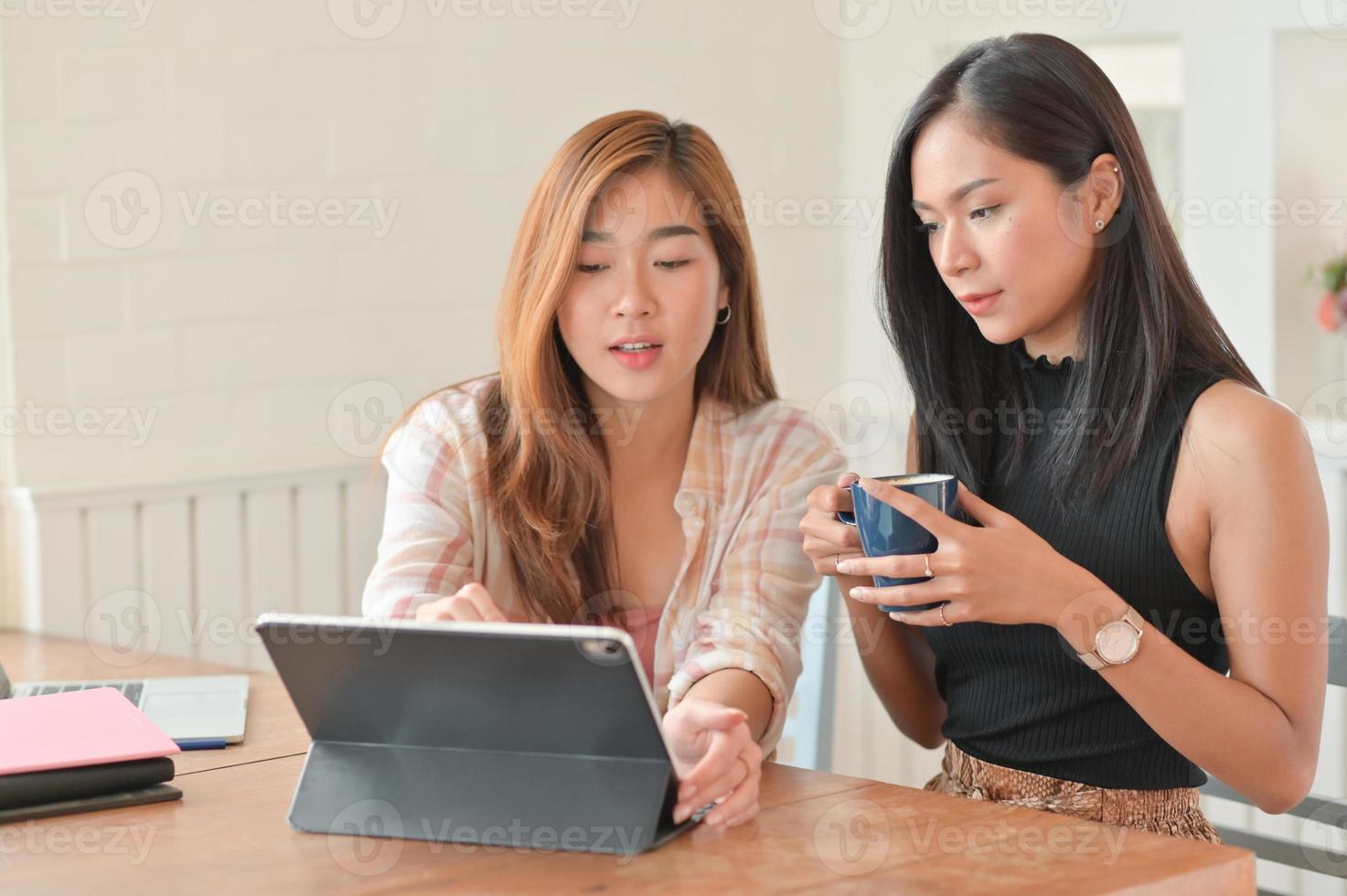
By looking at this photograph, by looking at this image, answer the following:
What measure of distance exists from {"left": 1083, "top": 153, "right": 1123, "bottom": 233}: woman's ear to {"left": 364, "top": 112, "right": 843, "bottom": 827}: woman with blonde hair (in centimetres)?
50

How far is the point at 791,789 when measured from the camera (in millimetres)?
1404

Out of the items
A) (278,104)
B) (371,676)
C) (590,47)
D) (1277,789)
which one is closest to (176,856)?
(371,676)

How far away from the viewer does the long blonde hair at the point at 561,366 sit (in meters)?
1.86

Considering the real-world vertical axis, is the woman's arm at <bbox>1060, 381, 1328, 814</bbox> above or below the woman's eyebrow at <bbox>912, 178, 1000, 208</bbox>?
below

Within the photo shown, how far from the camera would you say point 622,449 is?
202 cm

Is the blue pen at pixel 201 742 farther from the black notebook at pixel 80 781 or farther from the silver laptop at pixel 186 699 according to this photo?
the black notebook at pixel 80 781

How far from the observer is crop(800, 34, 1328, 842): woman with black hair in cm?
150

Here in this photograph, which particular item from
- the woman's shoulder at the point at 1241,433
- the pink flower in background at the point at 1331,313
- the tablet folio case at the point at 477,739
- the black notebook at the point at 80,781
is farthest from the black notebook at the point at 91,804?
the pink flower in background at the point at 1331,313

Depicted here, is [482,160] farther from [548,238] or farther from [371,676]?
[371,676]

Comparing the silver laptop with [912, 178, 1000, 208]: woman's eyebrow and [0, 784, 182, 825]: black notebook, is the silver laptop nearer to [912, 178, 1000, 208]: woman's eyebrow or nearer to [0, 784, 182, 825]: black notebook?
[0, 784, 182, 825]: black notebook

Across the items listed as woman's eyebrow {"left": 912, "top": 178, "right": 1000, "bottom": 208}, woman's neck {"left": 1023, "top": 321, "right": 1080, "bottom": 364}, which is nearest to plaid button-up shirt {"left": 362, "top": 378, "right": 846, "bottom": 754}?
woman's neck {"left": 1023, "top": 321, "right": 1080, "bottom": 364}

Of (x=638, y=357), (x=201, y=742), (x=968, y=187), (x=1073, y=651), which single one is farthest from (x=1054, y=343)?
(x=201, y=742)

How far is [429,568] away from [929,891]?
84cm

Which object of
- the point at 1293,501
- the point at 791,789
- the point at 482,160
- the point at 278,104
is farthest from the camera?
the point at 482,160
